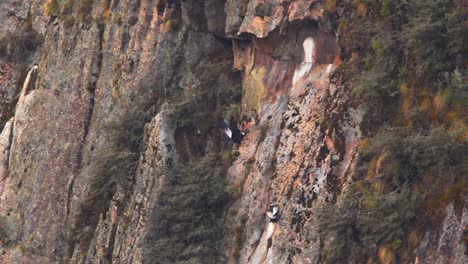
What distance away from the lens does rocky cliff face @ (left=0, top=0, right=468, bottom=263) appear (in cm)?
2078

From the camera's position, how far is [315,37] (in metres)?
22.4

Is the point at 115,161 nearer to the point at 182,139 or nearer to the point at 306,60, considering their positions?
the point at 182,139

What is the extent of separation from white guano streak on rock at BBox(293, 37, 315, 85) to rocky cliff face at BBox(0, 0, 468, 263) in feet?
0.12

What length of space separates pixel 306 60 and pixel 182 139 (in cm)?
436

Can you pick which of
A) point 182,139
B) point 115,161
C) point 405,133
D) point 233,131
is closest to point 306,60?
point 233,131

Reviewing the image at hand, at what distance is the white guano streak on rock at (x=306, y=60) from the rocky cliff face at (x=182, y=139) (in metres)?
0.04

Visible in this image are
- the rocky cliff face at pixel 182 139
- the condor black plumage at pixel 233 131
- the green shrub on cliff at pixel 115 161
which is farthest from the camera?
the green shrub on cliff at pixel 115 161

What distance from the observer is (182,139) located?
24.9 meters

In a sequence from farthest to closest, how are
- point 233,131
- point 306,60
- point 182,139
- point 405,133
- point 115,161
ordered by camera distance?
point 115,161 → point 182,139 → point 233,131 → point 306,60 → point 405,133

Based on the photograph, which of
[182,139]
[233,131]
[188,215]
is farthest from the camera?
[182,139]

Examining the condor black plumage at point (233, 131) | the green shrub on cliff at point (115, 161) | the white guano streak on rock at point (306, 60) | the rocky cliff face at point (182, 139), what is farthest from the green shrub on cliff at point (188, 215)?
the white guano streak on rock at point (306, 60)

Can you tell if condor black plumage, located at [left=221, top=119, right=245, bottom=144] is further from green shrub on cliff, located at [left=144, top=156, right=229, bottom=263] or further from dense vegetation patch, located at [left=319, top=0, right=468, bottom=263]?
dense vegetation patch, located at [left=319, top=0, right=468, bottom=263]

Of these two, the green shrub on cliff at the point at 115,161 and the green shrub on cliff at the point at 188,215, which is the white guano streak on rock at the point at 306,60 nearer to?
the green shrub on cliff at the point at 188,215

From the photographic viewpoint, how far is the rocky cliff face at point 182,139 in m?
20.8
